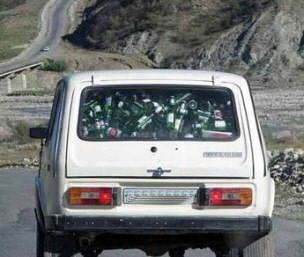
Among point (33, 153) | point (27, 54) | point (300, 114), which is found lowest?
point (27, 54)

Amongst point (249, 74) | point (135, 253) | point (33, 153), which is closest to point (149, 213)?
point (135, 253)

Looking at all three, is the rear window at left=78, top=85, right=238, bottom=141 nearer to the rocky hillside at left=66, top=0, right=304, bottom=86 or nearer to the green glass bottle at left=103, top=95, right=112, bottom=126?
the green glass bottle at left=103, top=95, right=112, bottom=126

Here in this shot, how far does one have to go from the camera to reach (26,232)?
549 inches

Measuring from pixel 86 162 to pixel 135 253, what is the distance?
3.57m

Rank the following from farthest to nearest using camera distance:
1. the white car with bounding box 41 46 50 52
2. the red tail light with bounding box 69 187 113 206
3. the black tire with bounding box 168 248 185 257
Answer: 1. the white car with bounding box 41 46 50 52
2. the black tire with bounding box 168 248 185 257
3. the red tail light with bounding box 69 187 113 206

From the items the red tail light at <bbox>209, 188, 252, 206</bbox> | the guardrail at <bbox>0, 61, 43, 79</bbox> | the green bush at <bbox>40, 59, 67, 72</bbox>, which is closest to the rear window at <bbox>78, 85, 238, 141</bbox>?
the red tail light at <bbox>209, 188, 252, 206</bbox>

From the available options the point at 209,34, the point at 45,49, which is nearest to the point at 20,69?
the point at 45,49

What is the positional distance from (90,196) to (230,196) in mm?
1018

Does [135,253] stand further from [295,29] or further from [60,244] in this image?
[295,29]

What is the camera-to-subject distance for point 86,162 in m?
8.39

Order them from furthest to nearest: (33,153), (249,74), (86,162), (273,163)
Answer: (249,74)
(33,153)
(273,163)
(86,162)

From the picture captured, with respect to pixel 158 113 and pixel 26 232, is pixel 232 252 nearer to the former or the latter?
pixel 158 113

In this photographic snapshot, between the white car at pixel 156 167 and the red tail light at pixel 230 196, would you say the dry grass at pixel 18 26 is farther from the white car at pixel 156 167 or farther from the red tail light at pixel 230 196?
the red tail light at pixel 230 196

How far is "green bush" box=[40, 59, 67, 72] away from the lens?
90.1 metres
